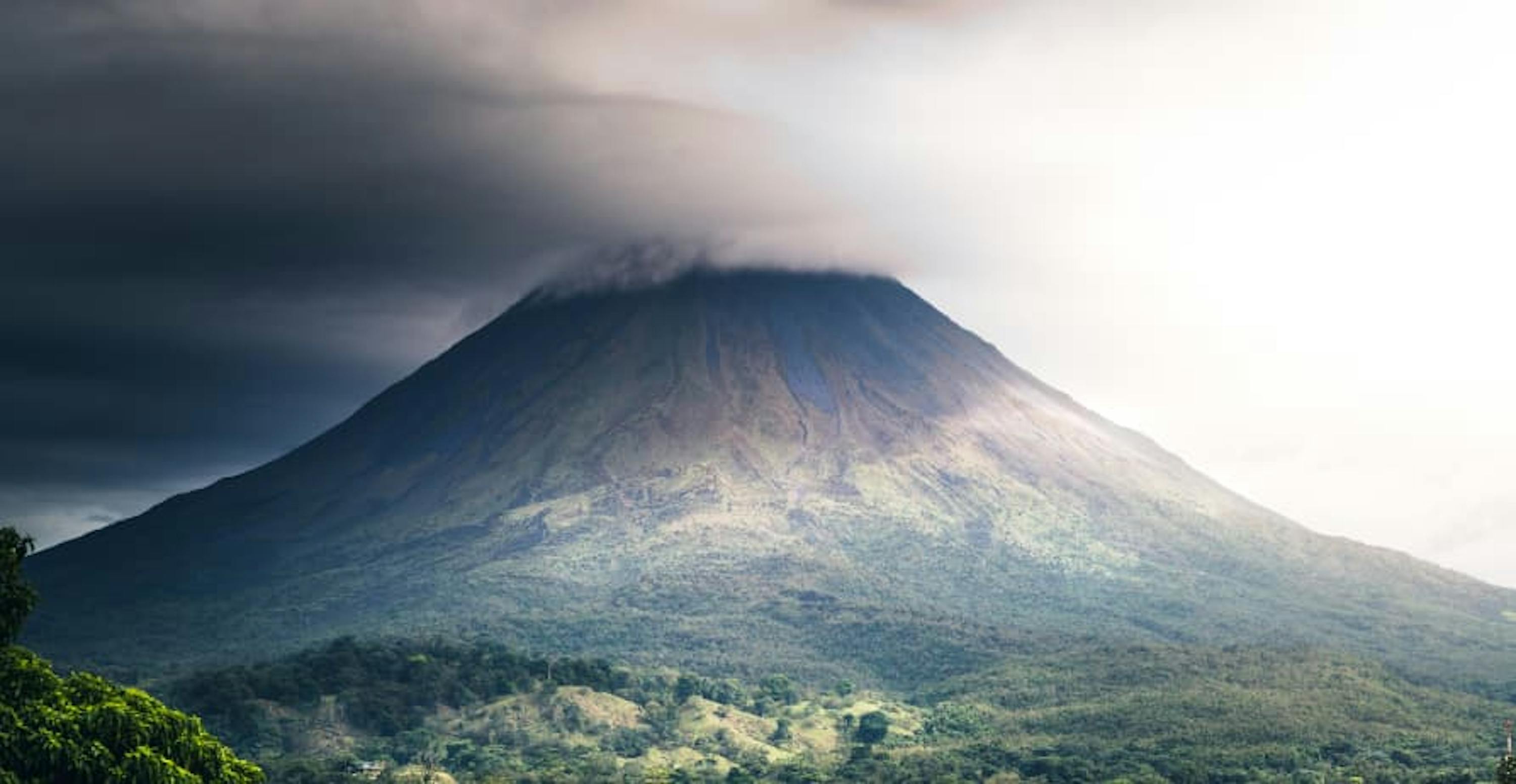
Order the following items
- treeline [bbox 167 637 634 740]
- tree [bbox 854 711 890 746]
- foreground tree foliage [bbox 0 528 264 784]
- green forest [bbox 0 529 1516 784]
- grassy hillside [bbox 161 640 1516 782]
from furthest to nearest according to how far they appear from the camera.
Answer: tree [bbox 854 711 890 746], treeline [bbox 167 637 634 740], grassy hillside [bbox 161 640 1516 782], green forest [bbox 0 529 1516 784], foreground tree foliage [bbox 0 528 264 784]

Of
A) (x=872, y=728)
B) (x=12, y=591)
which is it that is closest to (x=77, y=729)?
(x=12, y=591)

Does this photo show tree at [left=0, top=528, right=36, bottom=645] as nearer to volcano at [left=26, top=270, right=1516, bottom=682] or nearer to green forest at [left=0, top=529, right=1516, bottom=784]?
green forest at [left=0, top=529, right=1516, bottom=784]

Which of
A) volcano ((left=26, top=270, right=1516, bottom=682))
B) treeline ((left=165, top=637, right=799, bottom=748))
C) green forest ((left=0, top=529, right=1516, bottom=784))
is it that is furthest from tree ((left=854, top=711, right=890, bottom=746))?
volcano ((left=26, top=270, right=1516, bottom=682))

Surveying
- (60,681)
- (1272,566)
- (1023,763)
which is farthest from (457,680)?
(1272,566)

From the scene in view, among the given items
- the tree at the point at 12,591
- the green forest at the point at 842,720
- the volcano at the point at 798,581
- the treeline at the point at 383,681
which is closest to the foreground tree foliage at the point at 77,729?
the tree at the point at 12,591

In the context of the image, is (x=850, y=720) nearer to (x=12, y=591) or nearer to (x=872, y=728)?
(x=872, y=728)

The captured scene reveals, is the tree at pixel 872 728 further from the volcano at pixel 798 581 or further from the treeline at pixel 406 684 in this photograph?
the volcano at pixel 798 581
